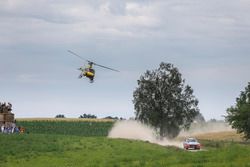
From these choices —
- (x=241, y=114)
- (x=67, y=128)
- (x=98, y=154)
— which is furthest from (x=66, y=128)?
(x=98, y=154)

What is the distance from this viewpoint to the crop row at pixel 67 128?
10444cm

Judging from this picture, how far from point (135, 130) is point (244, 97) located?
41.9 m

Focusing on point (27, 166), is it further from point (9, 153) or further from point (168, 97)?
point (168, 97)

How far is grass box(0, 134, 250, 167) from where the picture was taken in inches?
1300

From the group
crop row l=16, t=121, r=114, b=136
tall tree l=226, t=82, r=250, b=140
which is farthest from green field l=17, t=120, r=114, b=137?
tall tree l=226, t=82, r=250, b=140

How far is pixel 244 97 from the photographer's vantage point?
81.3m

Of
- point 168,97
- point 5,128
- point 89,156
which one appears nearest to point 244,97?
point 168,97

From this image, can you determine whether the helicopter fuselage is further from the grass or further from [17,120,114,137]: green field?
[17,120,114,137]: green field

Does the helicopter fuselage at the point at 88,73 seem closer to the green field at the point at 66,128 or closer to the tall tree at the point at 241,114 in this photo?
the tall tree at the point at 241,114

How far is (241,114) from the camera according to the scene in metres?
76.9

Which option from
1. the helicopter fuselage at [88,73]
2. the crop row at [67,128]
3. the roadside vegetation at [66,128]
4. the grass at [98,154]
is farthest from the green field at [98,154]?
the crop row at [67,128]

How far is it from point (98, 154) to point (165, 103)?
178 ft

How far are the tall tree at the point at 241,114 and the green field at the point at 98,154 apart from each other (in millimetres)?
18824

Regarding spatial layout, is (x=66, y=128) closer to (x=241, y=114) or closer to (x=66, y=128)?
(x=66, y=128)
